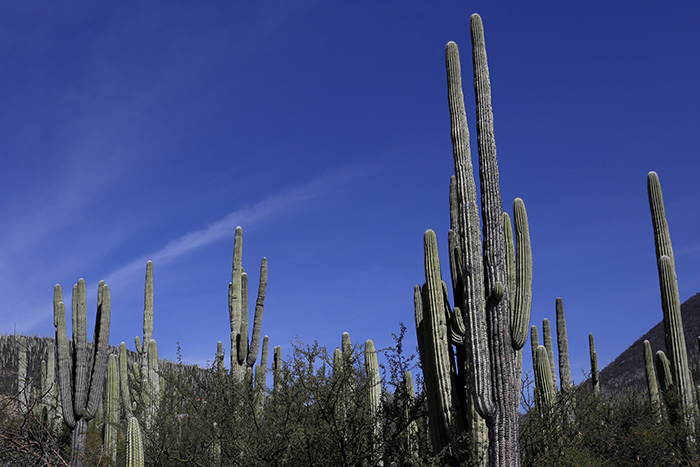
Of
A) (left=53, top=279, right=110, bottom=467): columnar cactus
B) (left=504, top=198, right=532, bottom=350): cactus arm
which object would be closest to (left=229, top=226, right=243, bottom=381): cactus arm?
(left=53, top=279, right=110, bottom=467): columnar cactus

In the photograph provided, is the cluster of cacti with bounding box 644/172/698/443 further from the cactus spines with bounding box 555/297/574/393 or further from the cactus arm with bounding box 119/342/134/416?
the cactus arm with bounding box 119/342/134/416

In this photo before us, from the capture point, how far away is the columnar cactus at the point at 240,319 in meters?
13.4

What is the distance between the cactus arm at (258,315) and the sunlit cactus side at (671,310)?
7855mm

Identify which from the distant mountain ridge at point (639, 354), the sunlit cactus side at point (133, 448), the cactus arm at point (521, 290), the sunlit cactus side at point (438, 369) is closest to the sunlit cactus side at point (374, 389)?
the sunlit cactus side at point (438, 369)

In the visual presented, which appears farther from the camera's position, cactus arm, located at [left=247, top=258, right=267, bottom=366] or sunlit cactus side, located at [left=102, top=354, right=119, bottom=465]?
cactus arm, located at [left=247, top=258, right=267, bottom=366]

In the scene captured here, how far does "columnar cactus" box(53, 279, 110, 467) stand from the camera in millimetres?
11516

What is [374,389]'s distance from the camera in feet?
31.0

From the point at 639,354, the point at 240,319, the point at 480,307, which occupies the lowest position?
the point at 480,307

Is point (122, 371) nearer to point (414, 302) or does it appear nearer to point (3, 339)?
point (414, 302)

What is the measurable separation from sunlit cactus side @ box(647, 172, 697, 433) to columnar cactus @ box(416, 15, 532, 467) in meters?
4.20

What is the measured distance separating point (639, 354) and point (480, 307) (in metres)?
37.5

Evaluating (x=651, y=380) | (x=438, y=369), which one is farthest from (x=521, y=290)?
(x=651, y=380)

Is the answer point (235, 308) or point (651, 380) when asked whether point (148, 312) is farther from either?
point (651, 380)

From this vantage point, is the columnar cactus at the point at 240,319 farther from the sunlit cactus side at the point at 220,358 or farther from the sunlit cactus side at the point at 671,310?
the sunlit cactus side at the point at 671,310
